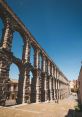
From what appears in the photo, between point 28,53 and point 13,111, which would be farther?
point 28,53

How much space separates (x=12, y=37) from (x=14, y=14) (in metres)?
3.09

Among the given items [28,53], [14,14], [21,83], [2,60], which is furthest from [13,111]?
[14,14]

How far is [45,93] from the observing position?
2233 cm

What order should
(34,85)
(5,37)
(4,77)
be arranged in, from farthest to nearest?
(34,85) < (5,37) < (4,77)

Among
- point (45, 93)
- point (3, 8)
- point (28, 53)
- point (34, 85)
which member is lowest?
point (45, 93)

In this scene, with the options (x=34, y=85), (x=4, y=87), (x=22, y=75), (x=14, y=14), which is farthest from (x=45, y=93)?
(x=14, y=14)

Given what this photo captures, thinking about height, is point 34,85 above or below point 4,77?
below

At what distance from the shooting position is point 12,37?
527 inches

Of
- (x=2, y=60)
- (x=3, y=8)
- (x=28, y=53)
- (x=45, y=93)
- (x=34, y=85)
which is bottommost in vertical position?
(x=45, y=93)

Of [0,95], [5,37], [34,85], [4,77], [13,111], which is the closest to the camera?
[13,111]

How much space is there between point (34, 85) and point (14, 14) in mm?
10117

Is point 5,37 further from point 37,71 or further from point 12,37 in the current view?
point 37,71

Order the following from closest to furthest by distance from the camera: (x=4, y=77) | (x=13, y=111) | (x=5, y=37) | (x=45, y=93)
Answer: (x=13, y=111) → (x=4, y=77) → (x=5, y=37) → (x=45, y=93)

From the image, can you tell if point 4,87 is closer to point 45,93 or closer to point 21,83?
point 21,83
